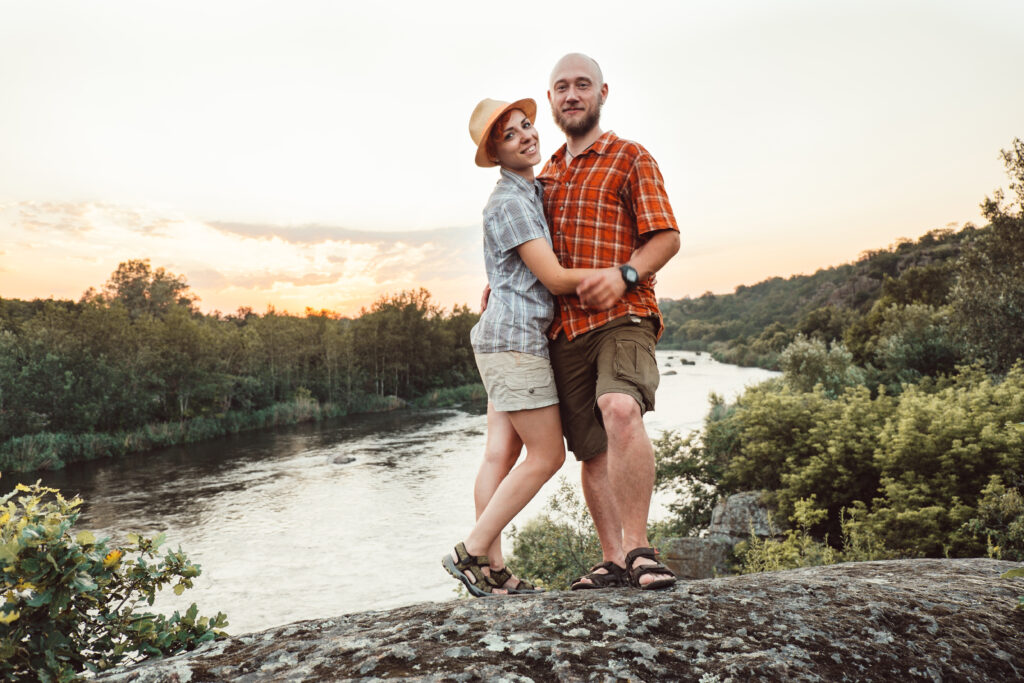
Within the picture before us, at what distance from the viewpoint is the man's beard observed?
3.22m

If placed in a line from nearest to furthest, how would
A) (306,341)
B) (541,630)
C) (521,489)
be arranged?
(541,630), (521,489), (306,341)

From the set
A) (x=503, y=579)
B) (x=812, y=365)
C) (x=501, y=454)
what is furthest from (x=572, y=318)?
(x=812, y=365)

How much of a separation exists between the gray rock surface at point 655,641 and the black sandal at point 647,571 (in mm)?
56

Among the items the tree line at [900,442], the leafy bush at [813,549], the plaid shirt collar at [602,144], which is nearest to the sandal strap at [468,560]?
the plaid shirt collar at [602,144]

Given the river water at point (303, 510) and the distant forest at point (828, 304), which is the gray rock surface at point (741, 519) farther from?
the distant forest at point (828, 304)

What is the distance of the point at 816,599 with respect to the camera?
2412mm

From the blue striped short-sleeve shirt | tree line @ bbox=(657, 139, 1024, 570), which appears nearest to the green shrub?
tree line @ bbox=(657, 139, 1024, 570)

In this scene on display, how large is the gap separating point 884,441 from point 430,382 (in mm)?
47432

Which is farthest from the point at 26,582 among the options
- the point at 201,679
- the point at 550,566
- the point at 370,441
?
the point at 370,441

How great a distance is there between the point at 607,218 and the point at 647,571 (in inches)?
60.7

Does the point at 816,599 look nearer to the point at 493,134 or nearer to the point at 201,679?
the point at 201,679

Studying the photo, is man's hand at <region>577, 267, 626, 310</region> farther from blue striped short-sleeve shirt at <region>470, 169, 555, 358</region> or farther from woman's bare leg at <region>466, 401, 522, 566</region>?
woman's bare leg at <region>466, 401, 522, 566</region>

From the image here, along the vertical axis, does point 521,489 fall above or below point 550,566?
above

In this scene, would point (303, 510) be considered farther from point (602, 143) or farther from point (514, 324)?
point (602, 143)
